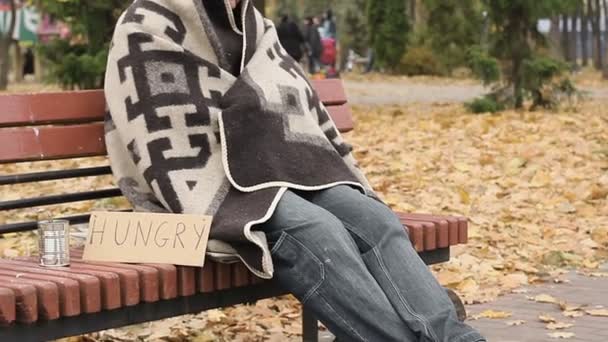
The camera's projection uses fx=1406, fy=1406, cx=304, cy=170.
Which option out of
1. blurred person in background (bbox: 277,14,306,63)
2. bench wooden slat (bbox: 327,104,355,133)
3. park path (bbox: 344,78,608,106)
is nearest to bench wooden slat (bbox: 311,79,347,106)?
bench wooden slat (bbox: 327,104,355,133)

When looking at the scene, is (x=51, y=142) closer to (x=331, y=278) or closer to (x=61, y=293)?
(x=61, y=293)

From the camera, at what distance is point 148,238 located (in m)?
3.93

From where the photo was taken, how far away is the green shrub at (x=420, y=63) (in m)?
32.9

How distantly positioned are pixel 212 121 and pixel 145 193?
1.02ft

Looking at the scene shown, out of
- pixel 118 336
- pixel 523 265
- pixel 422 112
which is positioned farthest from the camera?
pixel 422 112

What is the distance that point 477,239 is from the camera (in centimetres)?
727

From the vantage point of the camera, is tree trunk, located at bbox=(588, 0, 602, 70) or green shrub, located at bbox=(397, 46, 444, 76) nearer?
green shrub, located at bbox=(397, 46, 444, 76)

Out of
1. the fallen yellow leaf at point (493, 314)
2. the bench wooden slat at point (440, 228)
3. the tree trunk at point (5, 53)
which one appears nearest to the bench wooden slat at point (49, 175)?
the bench wooden slat at point (440, 228)

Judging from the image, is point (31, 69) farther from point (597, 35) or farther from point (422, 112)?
point (422, 112)

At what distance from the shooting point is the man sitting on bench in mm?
3785

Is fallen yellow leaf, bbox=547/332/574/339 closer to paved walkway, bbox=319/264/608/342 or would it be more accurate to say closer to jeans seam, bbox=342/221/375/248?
paved walkway, bbox=319/264/608/342

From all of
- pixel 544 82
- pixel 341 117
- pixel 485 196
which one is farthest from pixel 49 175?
pixel 544 82

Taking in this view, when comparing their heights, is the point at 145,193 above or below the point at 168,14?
below

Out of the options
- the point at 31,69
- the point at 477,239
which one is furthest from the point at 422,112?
the point at 31,69
